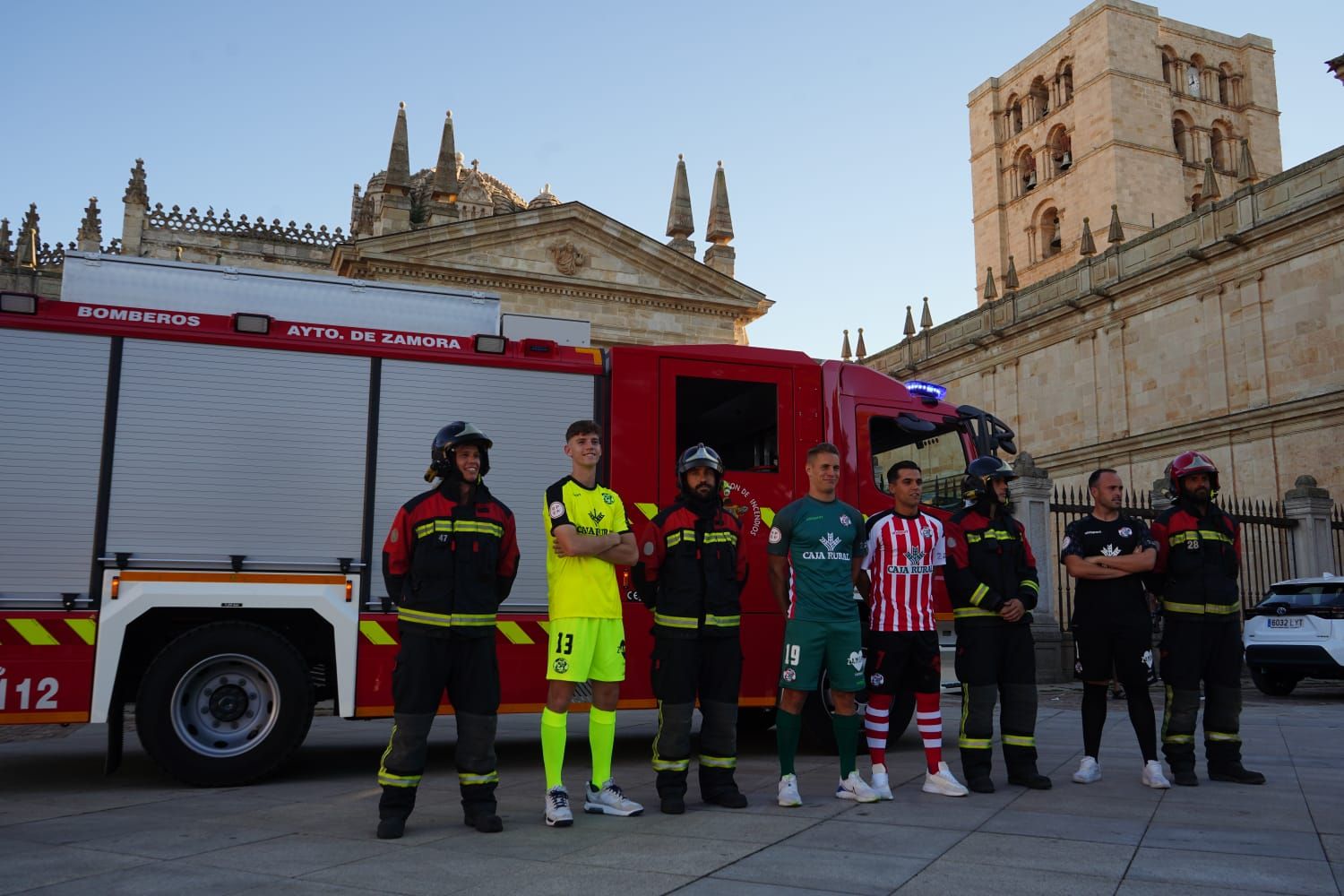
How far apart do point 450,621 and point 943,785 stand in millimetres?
3003

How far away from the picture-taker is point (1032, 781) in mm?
6152

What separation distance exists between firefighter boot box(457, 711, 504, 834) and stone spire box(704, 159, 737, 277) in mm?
31462

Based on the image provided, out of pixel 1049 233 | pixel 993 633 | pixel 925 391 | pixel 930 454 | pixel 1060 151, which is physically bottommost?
pixel 993 633

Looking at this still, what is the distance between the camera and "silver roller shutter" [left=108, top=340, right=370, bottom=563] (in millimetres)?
6559

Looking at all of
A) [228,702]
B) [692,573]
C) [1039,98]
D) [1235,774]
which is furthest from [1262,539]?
[1039,98]

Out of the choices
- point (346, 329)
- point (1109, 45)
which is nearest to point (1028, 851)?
point (346, 329)

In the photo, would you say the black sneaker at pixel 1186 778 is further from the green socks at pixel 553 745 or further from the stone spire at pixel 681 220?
the stone spire at pixel 681 220

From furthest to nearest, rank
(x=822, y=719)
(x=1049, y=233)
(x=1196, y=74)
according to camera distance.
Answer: (x=1049, y=233), (x=1196, y=74), (x=822, y=719)

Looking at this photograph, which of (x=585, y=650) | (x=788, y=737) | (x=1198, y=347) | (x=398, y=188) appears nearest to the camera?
(x=585, y=650)

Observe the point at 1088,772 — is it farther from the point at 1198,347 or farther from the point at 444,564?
the point at 1198,347

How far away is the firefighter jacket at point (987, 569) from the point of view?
623 centimetres

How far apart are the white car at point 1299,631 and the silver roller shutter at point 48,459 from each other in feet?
43.9

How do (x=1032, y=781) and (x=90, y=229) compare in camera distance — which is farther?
(x=90, y=229)

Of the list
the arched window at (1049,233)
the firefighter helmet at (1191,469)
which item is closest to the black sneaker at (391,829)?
the firefighter helmet at (1191,469)
